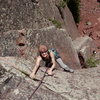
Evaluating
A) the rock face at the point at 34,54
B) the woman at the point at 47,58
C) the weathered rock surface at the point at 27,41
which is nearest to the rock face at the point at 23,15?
the rock face at the point at 34,54

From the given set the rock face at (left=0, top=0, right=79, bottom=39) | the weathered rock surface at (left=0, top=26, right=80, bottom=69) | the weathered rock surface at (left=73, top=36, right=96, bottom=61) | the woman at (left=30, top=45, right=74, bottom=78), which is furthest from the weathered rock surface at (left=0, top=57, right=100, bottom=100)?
the weathered rock surface at (left=73, top=36, right=96, bottom=61)

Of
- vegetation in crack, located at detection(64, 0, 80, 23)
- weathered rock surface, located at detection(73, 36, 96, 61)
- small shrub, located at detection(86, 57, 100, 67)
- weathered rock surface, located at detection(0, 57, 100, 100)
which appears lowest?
small shrub, located at detection(86, 57, 100, 67)

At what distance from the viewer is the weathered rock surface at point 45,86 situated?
8.69 meters

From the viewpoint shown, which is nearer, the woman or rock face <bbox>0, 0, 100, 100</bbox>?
rock face <bbox>0, 0, 100, 100</bbox>

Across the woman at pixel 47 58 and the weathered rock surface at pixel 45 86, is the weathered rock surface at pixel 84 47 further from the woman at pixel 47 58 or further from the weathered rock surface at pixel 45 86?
the weathered rock surface at pixel 45 86

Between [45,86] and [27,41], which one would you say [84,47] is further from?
[45,86]

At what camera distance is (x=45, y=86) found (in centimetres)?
906

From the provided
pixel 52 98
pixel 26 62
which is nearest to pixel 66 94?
pixel 52 98

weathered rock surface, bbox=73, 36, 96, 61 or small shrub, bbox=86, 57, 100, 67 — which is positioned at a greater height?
weathered rock surface, bbox=73, 36, 96, 61

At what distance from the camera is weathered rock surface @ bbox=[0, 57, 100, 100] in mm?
8688

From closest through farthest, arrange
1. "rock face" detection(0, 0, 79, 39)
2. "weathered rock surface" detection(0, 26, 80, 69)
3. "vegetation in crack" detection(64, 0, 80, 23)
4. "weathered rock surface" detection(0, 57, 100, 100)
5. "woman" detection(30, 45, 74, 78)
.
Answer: "weathered rock surface" detection(0, 57, 100, 100) → "woman" detection(30, 45, 74, 78) → "weathered rock surface" detection(0, 26, 80, 69) → "rock face" detection(0, 0, 79, 39) → "vegetation in crack" detection(64, 0, 80, 23)

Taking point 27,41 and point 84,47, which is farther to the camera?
point 84,47

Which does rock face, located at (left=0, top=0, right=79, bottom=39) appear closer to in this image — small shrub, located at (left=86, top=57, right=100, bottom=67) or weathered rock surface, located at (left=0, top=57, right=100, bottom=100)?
weathered rock surface, located at (left=0, top=57, right=100, bottom=100)

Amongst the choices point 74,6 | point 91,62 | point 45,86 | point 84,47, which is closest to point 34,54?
point 45,86
